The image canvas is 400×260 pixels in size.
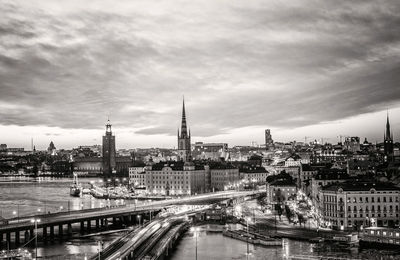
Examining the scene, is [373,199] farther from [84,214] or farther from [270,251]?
[84,214]

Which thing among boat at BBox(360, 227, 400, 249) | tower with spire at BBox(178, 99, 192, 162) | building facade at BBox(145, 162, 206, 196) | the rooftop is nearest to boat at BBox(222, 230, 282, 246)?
boat at BBox(360, 227, 400, 249)

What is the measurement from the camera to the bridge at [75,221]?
157ft

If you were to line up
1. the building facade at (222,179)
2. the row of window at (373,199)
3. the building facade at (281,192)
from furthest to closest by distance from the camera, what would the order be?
the building facade at (222,179)
the building facade at (281,192)
the row of window at (373,199)

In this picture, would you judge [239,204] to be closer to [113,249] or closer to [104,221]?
[104,221]

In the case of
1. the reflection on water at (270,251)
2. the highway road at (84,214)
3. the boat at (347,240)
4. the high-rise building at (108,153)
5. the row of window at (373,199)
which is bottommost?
the reflection on water at (270,251)

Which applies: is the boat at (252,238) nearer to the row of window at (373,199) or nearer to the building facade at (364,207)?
the building facade at (364,207)

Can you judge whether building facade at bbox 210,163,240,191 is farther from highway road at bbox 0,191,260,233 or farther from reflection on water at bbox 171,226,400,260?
reflection on water at bbox 171,226,400,260

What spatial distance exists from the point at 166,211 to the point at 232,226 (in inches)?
506

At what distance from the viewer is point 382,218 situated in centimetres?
4666

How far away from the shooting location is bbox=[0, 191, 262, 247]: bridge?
47719mm

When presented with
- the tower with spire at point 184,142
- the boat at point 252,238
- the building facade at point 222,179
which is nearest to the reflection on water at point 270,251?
the boat at point 252,238

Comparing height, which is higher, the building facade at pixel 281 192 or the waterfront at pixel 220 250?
the building facade at pixel 281 192

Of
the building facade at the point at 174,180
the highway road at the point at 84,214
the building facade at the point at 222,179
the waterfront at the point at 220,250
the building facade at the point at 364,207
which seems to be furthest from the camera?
the building facade at the point at 222,179

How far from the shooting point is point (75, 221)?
5362 centimetres
